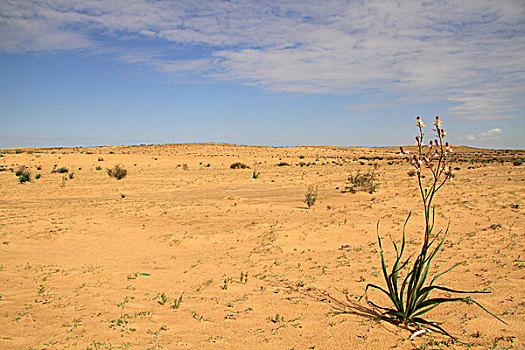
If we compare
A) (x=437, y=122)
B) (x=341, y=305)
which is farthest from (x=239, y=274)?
(x=437, y=122)

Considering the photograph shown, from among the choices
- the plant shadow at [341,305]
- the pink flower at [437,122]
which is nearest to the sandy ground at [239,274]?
the plant shadow at [341,305]

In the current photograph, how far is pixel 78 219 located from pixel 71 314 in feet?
24.2

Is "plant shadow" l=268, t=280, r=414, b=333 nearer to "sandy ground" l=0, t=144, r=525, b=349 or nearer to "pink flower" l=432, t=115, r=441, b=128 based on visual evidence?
"sandy ground" l=0, t=144, r=525, b=349

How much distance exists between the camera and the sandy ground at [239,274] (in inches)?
159

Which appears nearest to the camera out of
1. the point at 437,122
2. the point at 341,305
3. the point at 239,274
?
the point at 437,122

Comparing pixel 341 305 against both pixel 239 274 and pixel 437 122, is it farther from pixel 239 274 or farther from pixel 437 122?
pixel 437 122

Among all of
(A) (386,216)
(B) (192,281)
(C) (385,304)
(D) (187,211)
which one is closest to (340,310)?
(C) (385,304)

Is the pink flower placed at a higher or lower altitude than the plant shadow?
higher

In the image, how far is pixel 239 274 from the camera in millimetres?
6289

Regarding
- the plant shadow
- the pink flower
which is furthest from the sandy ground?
the pink flower

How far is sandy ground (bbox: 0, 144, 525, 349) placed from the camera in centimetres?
405

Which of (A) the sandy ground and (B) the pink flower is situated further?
(A) the sandy ground

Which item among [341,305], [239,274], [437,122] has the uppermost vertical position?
[437,122]

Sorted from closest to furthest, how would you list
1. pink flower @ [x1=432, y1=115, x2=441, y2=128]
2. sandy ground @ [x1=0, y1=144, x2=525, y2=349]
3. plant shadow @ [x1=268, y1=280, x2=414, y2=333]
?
pink flower @ [x1=432, y1=115, x2=441, y2=128]
sandy ground @ [x1=0, y1=144, x2=525, y2=349]
plant shadow @ [x1=268, y1=280, x2=414, y2=333]
